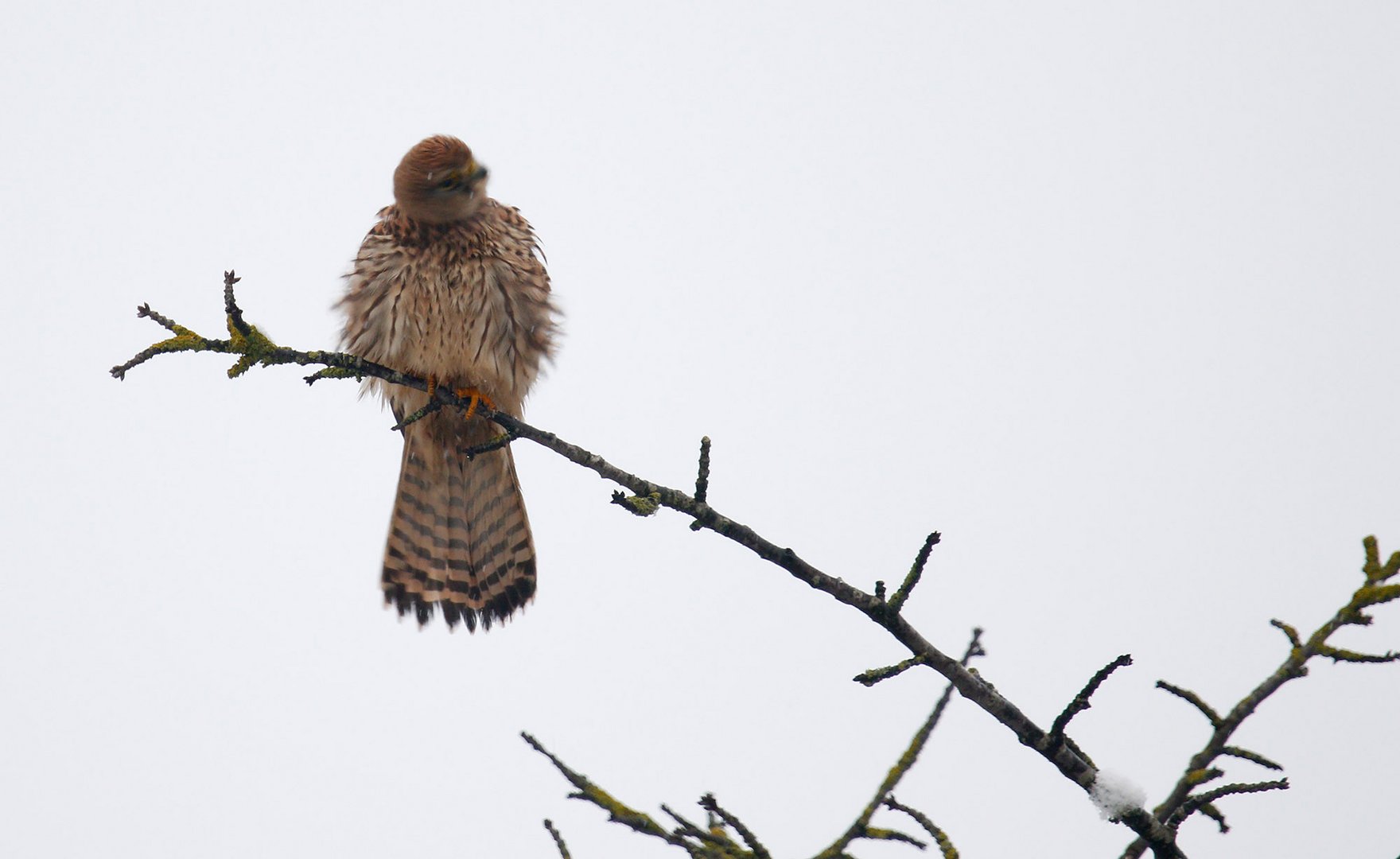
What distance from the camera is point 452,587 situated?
16.2 feet

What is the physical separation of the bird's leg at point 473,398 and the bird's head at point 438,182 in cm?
64

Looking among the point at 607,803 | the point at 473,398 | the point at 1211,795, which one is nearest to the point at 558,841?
the point at 607,803

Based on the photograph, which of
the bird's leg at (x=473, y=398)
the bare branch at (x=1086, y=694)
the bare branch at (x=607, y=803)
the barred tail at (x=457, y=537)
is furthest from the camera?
the barred tail at (x=457, y=537)

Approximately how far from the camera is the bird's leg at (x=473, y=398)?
4.30m

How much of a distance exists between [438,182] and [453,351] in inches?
24.2

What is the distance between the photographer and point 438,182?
4.58m

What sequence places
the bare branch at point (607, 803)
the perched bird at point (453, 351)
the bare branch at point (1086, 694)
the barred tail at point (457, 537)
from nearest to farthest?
the bare branch at point (1086, 694)
the bare branch at point (607, 803)
the perched bird at point (453, 351)
the barred tail at point (457, 537)

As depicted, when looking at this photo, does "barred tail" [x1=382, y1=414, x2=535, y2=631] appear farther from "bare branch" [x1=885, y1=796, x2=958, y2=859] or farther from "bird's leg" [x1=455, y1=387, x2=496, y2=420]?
"bare branch" [x1=885, y1=796, x2=958, y2=859]

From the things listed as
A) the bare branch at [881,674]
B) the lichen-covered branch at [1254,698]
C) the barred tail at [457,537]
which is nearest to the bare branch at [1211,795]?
the lichen-covered branch at [1254,698]

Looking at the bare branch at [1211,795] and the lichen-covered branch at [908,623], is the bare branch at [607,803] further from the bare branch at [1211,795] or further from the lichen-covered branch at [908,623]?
the bare branch at [1211,795]

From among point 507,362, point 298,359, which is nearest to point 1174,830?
point 298,359

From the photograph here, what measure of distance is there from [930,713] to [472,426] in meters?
2.73

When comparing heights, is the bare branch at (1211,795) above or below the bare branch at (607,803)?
below

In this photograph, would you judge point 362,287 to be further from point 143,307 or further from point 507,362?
point 143,307
